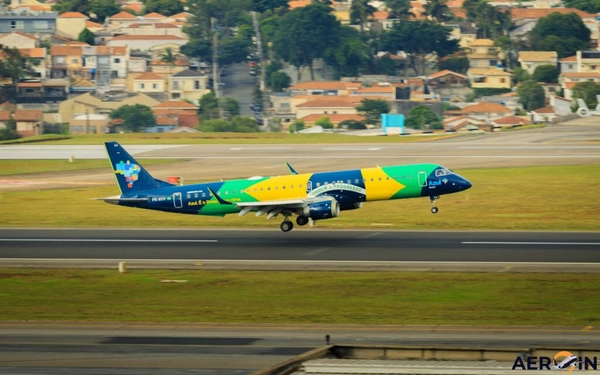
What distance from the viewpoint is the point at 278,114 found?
192m

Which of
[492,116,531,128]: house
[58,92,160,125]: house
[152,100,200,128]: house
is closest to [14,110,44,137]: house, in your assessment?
[58,92,160,125]: house

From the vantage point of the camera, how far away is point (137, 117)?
566 feet

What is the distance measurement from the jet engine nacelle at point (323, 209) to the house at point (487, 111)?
117 m

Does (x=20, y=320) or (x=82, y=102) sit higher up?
(x=82, y=102)

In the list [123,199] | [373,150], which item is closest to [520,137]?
[373,150]

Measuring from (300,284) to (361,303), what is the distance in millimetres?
4863

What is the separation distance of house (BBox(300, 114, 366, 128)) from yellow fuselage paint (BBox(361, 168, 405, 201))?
107693 mm

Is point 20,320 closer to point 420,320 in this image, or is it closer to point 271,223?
point 420,320

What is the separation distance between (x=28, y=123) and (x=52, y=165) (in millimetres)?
67152

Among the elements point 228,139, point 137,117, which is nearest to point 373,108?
point 137,117

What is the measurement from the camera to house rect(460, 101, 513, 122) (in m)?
173

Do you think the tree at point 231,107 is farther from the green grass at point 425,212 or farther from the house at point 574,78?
the green grass at point 425,212

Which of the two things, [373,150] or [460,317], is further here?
[373,150]

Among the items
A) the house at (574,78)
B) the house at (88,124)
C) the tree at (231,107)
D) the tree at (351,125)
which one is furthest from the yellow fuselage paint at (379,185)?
the house at (574,78)
